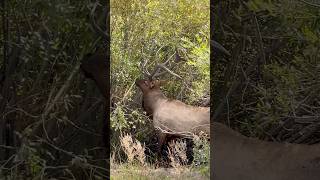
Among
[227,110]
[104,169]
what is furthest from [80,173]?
[227,110]

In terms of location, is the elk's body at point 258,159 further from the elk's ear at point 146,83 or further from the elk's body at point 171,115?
the elk's ear at point 146,83

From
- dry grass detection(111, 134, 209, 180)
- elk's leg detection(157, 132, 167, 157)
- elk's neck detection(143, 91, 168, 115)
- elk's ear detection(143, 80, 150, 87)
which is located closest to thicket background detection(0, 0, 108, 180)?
dry grass detection(111, 134, 209, 180)

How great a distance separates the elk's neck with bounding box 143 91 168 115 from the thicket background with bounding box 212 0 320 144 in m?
2.17

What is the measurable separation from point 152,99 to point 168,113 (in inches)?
8.5

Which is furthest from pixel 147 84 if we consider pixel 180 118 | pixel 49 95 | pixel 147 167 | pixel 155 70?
pixel 49 95

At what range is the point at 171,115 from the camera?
4602mm

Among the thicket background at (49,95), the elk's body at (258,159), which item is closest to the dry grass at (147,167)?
the elk's body at (258,159)

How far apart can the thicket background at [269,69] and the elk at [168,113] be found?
204 cm

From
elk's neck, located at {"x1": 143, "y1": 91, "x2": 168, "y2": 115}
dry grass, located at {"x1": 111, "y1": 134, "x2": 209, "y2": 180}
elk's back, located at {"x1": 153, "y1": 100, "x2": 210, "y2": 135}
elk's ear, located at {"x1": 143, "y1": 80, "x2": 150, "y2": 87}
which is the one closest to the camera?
dry grass, located at {"x1": 111, "y1": 134, "x2": 209, "y2": 180}

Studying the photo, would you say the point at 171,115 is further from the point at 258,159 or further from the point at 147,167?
the point at 258,159

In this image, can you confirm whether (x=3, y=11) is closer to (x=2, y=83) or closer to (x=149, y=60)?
(x=2, y=83)

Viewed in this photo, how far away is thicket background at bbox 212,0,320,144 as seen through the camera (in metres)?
2.37

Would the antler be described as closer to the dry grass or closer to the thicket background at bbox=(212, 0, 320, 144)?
the dry grass

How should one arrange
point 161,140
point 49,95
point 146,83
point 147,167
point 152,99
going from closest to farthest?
1. point 49,95
2. point 147,167
3. point 161,140
4. point 152,99
5. point 146,83
